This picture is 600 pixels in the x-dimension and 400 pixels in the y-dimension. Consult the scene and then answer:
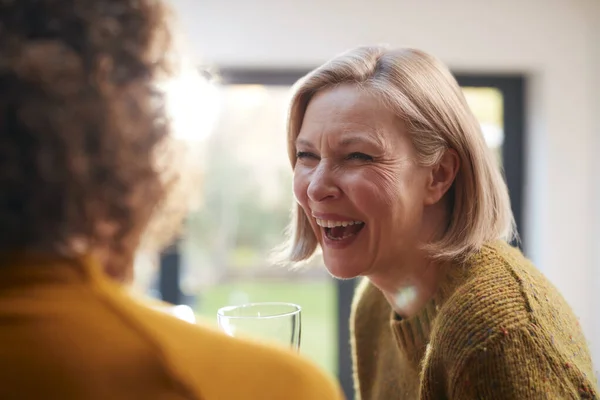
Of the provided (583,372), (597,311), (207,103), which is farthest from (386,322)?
(597,311)

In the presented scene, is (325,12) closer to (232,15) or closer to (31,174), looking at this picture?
(232,15)

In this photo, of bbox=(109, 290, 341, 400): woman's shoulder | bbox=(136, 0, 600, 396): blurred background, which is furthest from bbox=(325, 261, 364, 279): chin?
bbox=(136, 0, 600, 396): blurred background

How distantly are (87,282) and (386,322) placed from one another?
3.26 feet

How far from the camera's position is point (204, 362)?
1.63ft

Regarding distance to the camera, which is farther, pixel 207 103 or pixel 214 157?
pixel 214 157

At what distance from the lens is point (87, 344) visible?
461mm

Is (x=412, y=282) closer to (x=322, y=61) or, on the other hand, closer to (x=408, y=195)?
(x=408, y=195)

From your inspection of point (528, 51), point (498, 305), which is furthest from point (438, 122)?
point (528, 51)

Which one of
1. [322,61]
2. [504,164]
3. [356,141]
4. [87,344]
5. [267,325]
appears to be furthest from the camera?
[504,164]

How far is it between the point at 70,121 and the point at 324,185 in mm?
669

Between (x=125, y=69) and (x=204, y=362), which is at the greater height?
(x=125, y=69)

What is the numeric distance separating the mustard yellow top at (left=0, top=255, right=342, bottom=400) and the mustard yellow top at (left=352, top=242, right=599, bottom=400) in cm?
52

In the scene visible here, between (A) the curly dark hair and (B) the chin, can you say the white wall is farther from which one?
(A) the curly dark hair

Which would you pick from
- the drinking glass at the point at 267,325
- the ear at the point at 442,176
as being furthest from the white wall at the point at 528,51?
the drinking glass at the point at 267,325
